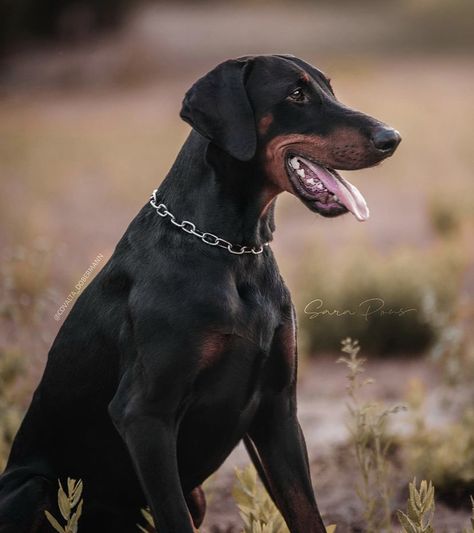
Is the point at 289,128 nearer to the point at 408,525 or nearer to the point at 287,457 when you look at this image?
the point at 287,457

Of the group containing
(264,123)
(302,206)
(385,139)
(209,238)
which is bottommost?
(209,238)

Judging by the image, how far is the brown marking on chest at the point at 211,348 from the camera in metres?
2.59

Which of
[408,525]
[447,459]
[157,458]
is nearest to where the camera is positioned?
[157,458]

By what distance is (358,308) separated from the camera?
6.61 metres

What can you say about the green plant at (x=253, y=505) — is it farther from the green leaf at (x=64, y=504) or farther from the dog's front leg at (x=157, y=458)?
the green leaf at (x=64, y=504)

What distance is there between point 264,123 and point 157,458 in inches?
40.2

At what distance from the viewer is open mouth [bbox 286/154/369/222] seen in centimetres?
277

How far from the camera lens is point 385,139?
Result: 8.89 feet

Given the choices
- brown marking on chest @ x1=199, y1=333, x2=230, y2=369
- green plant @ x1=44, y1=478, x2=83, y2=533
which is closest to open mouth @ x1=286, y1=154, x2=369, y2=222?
brown marking on chest @ x1=199, y1=333, x2=230, y2=369

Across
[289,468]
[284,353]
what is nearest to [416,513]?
[289,468]

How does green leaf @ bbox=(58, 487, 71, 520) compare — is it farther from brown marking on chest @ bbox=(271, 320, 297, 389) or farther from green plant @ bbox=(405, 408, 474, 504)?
green plant @ bbox=(405, 408, 474, 504)

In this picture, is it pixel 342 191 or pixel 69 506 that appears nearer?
pixel 69 506

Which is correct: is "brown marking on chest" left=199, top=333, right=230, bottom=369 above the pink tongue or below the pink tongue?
below

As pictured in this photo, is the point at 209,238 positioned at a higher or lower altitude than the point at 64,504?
higher
